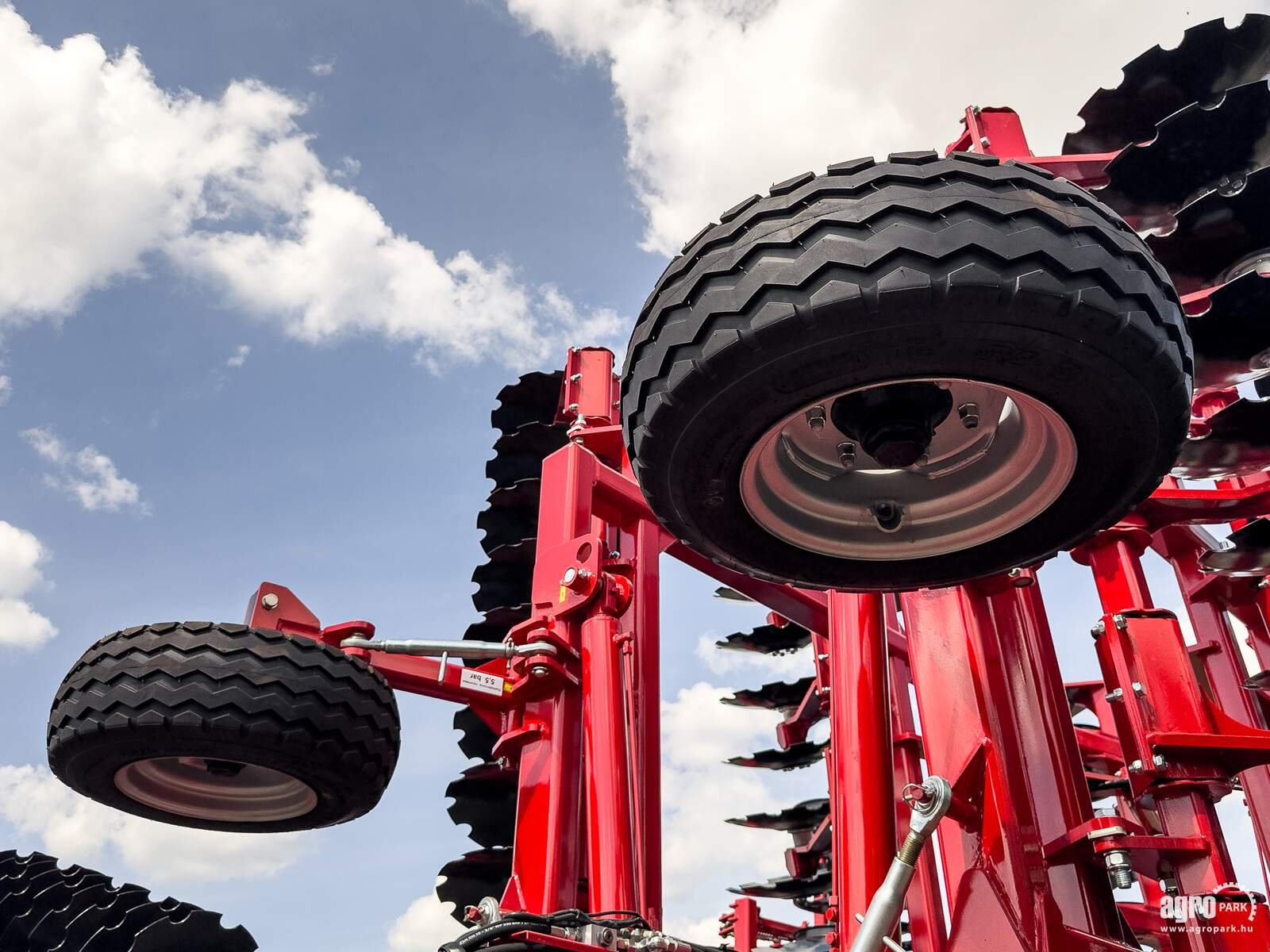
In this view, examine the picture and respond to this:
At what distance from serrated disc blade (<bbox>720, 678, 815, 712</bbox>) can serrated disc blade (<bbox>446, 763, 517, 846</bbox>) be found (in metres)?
4.19

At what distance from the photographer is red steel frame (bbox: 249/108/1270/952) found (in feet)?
8.77

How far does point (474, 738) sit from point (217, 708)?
335cm

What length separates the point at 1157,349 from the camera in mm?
1863

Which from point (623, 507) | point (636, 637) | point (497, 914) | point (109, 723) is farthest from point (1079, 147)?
point (109, 723)

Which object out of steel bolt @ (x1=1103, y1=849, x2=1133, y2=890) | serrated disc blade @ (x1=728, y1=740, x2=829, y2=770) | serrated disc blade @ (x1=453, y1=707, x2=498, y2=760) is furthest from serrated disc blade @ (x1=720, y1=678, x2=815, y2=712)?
steel bolt @ (x1=1103, y1=849, x2=1133, y2=890)

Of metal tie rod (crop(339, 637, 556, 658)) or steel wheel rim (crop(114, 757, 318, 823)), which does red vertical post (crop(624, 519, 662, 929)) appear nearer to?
metal tie rod (crop(339, 637, 556, 658))

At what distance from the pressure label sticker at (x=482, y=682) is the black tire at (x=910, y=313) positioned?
2239 mm

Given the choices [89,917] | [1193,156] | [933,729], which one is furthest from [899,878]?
[89,917]

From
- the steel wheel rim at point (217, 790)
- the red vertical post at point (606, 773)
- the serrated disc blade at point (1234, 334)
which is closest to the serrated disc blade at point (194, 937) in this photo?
the steel wheel rim at point (217, 790)

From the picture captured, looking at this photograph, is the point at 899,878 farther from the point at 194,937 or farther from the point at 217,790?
the point at 217,790

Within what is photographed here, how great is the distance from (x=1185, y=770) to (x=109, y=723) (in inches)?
143

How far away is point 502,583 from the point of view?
22.1 ft

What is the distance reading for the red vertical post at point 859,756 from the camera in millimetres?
2691

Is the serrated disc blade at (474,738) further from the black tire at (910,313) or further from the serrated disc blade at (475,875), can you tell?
the black tire at (910,313)
